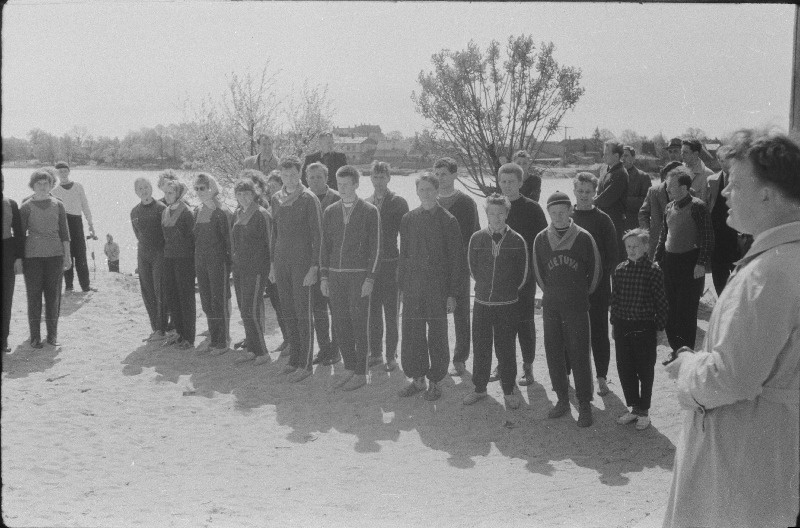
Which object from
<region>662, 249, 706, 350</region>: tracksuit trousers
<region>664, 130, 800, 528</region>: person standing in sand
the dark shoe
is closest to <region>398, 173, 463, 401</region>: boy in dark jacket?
the dark shoe

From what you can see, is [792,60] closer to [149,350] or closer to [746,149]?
[746,149]

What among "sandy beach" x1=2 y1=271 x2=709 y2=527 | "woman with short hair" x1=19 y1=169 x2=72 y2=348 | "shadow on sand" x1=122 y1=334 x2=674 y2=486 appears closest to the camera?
"sandy beach" x1=2 y1=271 x2=709 y2=527

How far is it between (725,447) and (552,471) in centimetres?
203

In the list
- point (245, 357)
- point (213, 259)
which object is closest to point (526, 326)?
point (245, 357)

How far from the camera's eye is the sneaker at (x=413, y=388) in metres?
5.11

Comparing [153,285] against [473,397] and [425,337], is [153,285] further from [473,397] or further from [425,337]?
[473,397]

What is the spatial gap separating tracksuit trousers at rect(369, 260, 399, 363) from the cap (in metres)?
1.28

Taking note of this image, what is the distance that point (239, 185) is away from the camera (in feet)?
17.7

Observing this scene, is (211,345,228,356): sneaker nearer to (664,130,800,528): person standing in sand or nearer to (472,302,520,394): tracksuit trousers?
(472,302,520,394): tracksuit trousers

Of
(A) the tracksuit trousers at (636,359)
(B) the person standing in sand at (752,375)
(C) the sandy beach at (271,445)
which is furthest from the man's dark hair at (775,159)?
(A) the tracksuit trousers at (636,359)

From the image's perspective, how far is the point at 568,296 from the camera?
15.6 ft

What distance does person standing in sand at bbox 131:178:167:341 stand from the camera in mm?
5008

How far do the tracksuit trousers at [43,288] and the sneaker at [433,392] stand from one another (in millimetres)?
2460

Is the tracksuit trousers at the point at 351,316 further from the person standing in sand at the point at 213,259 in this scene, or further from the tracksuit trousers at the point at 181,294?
the tracksuit trousers at the point at 181,294
